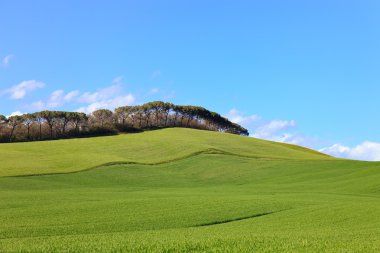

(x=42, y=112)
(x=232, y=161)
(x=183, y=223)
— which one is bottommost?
(x=183, y=223)

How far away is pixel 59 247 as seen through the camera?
37.8ft

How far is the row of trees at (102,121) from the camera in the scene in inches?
3214

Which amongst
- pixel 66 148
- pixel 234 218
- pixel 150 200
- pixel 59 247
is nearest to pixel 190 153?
pixel 66 148

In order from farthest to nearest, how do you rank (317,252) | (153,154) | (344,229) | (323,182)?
(153,154), (323,182), (344,229), (317,252)

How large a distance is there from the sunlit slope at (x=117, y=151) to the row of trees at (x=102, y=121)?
17310mm

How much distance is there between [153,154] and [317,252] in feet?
154

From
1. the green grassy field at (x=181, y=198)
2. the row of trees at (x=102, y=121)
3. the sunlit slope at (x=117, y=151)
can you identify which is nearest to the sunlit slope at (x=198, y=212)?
the green grassy field at (x=181, y=198)

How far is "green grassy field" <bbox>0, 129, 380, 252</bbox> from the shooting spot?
13152 millimetres

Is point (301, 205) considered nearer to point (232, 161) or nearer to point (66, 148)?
point (232, 161)

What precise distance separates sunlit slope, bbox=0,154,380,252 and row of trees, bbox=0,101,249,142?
38.8 metres

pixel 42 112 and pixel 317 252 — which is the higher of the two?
pixel 42 112

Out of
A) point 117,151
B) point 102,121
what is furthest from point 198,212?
point 102,121

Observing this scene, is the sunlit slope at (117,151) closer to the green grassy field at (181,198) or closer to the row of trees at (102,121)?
the green grassy field at (181,198)

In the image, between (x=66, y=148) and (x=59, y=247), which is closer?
(x=59, y=247)
